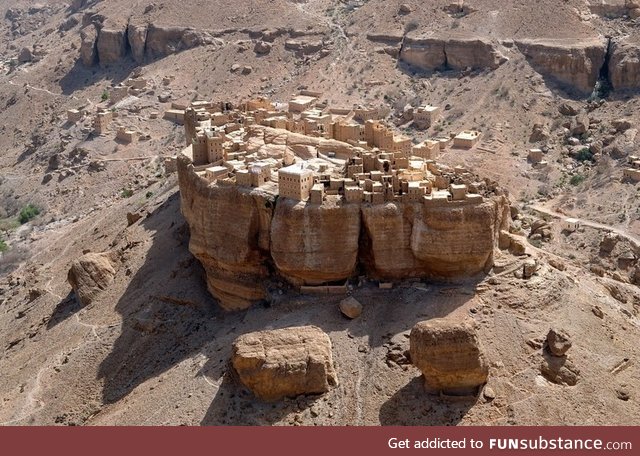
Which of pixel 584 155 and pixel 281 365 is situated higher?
pixel 281 365

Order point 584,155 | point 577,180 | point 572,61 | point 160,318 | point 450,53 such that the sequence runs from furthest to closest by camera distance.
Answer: point 450,53 → point 572,61 → point 584,155 → point 577,180 → point 160,318

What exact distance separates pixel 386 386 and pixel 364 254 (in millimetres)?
7969

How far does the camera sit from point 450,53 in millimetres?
90438

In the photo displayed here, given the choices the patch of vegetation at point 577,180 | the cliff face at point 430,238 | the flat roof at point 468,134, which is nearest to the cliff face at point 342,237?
the cliff face at point 430,238

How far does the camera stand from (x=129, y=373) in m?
42.2

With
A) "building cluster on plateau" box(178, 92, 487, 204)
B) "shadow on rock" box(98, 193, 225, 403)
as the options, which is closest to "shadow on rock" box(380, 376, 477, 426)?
"building cluster on plateau" box(178, 92, 487, 204)

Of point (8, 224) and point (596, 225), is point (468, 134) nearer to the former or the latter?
point (596, 225)

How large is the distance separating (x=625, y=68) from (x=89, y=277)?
2237 inches

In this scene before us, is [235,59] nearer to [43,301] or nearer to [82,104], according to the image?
[82,104]

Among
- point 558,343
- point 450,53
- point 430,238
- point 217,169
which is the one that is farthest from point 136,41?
point 558,343

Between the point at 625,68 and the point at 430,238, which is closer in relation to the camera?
the point at 430,238

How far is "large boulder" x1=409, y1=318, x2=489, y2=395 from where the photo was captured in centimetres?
3275

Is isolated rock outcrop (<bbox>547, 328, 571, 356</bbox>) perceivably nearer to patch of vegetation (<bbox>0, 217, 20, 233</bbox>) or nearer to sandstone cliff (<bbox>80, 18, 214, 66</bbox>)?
patch of vegetation (<bbox>0, 217, 20, 233</bbox>)

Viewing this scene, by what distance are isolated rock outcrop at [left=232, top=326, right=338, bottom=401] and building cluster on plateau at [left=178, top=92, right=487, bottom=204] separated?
7.75m
